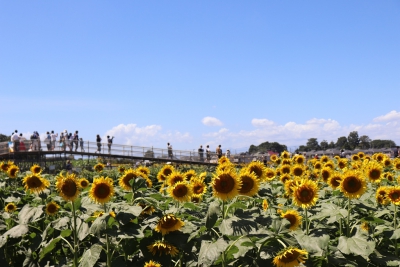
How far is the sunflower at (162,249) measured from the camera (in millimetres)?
3496

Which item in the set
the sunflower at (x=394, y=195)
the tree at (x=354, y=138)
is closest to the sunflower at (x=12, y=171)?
the sunflower at (x=394, y=195)

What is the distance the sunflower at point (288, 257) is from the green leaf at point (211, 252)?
12.8 inches

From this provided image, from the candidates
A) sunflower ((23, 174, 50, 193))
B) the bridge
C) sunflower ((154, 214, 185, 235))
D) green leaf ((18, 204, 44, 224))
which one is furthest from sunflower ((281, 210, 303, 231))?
the bridge

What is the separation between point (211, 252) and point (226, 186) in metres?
0.62

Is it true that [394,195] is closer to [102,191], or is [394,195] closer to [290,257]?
[290,257]

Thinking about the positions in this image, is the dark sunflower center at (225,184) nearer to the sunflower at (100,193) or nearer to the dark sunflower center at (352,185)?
the sunflower at (100,193)

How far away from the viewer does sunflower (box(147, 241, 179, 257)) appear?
11.5 ft

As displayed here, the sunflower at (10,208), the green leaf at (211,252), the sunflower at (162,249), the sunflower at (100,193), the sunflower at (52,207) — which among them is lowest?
the sunflower at (162,249)

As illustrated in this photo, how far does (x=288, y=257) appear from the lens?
2.91 m

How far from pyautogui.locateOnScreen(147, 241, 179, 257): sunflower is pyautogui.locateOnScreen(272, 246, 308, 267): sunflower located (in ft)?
2.90

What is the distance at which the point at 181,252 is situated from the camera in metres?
3.60

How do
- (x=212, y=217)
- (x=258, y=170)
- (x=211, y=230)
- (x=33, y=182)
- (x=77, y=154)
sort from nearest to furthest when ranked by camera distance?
(x=212, y=217)
(x=211, y=230)
(x=258, y=170)
(x=33, y=182)
(x=77, y=154)

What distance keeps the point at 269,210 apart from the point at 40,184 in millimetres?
2423

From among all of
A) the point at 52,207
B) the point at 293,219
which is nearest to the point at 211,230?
the point at 293,219
